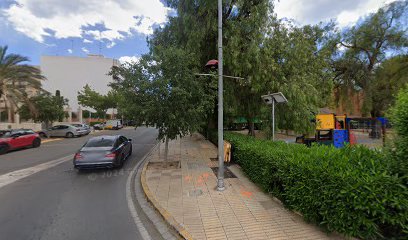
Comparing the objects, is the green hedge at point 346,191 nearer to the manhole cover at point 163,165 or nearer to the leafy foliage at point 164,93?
the leafy foliage at point 164,93

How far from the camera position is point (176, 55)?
9266 mm

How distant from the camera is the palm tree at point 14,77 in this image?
2027 centimetres

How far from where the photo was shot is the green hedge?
324cm

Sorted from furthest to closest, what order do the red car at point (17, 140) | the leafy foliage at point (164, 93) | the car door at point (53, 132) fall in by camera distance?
1. the car door at point (53, 132)
2. the red car at point (17, 140)
3. the leafy foliage at point (164, 93)

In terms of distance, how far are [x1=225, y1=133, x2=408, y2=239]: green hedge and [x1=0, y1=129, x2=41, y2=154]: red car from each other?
1702 cm

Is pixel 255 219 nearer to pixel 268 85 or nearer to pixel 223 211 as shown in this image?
pixel 223 211

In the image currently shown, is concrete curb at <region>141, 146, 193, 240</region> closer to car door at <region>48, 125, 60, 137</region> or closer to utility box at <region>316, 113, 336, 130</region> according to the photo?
utility box at <region>316, 113, 336, 130</region>

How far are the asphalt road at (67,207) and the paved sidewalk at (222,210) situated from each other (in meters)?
0.95

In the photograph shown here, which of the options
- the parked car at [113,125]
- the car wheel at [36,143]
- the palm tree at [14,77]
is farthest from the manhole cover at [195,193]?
the parked car at [113,125]

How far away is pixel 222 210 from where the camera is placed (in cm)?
548

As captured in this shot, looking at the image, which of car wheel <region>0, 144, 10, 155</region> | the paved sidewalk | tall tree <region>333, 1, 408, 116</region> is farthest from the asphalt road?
tall tree <region>333, 1, 408, 116</region>

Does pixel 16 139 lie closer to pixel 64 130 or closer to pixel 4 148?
pixel 4 148

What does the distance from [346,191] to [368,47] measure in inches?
992

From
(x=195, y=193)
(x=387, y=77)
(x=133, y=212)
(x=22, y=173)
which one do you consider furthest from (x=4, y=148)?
(x=387, y=77)
